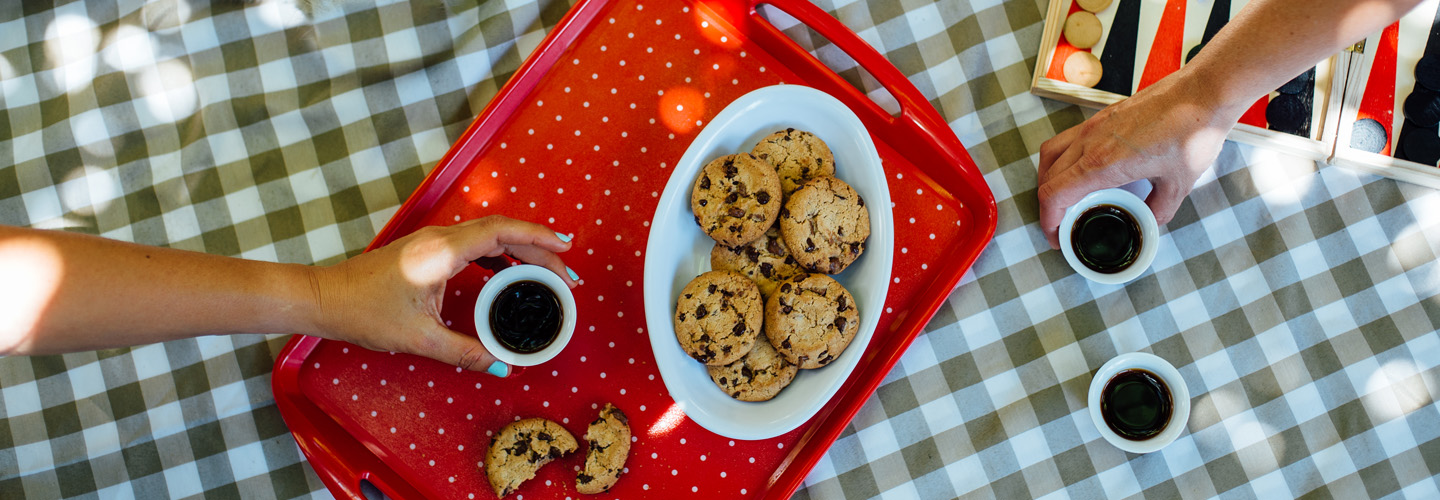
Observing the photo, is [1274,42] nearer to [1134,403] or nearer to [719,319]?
[1134,403]

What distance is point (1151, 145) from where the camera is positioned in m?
1.32

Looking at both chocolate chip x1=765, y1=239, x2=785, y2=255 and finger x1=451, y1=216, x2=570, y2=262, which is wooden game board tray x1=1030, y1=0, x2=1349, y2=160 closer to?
chocolate chip x1=765, y1=239, x2=785, y2=255

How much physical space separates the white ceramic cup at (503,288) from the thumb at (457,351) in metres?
0.02

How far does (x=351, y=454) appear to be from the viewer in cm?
142

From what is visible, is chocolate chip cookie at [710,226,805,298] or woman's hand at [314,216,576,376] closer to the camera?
woman's hand at [314,216,576,376]

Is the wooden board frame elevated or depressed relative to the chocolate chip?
elevated

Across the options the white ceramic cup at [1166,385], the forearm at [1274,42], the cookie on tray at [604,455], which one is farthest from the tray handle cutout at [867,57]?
the cookie on tray at [604,455]

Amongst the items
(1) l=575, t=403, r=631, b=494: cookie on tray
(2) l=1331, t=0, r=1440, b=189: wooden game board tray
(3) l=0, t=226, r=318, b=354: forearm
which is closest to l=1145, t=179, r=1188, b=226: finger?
(2) l=1331, t=0, r=1440, b=189: wooden game board tray

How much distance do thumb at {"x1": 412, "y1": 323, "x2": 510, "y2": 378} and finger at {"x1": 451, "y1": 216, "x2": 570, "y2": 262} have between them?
133mm

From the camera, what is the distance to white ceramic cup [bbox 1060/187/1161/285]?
1386 mm

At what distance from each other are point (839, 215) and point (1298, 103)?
38.9 inches

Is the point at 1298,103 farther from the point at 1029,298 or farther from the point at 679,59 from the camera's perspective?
the point at 679,59

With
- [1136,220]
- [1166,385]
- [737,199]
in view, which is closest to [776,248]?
[737,199]

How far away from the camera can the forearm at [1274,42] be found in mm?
1132
